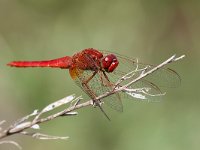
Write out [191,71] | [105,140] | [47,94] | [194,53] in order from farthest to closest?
[194,53]
[191,71]
[47,94]
[105,140]

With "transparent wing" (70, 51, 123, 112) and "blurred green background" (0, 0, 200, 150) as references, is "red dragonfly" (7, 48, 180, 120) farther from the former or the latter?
"blurred green background" (0, 0, 200, 150)

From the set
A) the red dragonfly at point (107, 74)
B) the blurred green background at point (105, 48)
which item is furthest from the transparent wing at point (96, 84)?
the blurred green background at point (105, 48)

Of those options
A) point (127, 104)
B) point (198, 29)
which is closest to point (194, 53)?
point (198, 29)

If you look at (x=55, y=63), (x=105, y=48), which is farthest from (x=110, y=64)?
(x=105, y=48)

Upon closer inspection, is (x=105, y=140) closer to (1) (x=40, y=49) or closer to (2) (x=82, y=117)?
(2) (x=82, y=117)

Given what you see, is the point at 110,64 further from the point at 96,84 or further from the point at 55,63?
the point at 55,63

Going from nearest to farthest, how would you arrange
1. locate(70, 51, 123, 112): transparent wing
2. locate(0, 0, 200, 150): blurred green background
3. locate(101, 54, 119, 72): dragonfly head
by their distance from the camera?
locate(70, 51, 123, 112): transparent wing → locate(101, 54, 119, 72): dragonfly head → locate(0, 0, 200, 150): blurred green background

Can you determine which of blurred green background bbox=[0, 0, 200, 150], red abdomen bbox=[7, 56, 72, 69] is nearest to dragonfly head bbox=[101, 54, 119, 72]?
red abdomen bbox=[7, 56, 72, 69]

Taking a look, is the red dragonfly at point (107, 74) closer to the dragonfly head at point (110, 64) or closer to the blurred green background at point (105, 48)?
the dragonfly head at point (110, 64)
